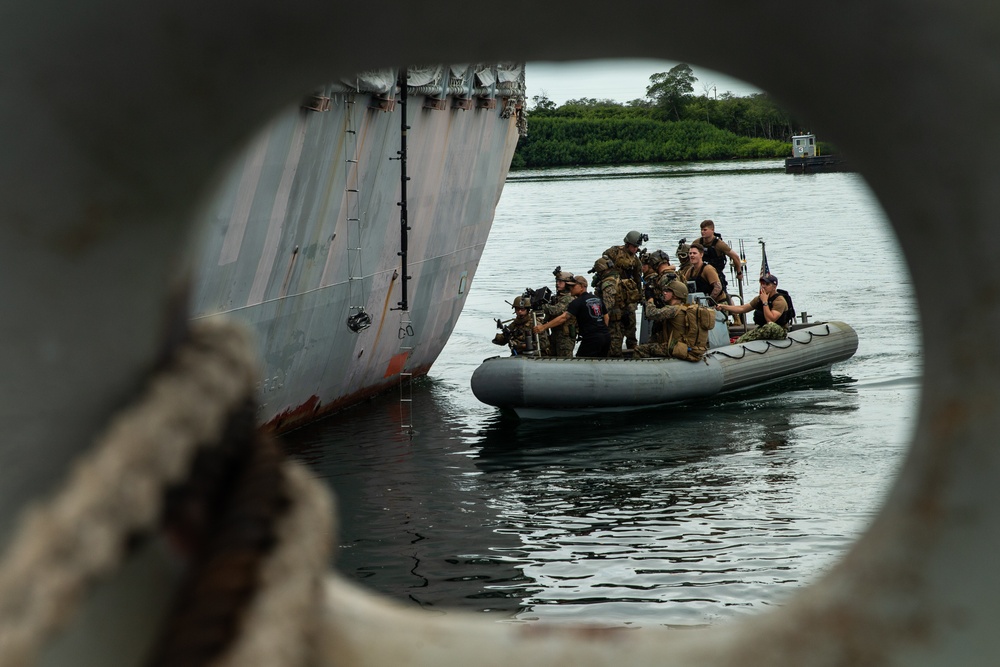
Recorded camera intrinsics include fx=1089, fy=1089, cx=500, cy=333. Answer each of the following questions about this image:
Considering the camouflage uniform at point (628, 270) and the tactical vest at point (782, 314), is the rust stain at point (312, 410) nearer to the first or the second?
the camouflage uniform at point (628, 270)

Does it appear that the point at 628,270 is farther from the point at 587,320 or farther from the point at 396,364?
the point at 396,364

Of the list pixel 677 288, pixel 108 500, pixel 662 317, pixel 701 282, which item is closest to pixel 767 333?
pixel 701 282

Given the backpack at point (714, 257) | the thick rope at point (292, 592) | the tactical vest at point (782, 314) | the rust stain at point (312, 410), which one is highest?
the backpack at point (714, 257)

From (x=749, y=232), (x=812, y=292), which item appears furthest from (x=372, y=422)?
(x=749, y=232)

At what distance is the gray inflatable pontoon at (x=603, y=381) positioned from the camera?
13547mm

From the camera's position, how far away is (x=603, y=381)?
44.8 feet

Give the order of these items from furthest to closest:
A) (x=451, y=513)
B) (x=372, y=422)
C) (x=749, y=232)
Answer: (x=749, y=232)
(x=372, y=422)
(x=451, y=513)

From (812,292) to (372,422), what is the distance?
15005mm

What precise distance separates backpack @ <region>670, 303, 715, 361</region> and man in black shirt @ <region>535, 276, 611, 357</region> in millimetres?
943

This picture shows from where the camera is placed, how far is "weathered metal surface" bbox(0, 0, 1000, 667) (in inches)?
39.0

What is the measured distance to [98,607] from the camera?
1109 millimetres

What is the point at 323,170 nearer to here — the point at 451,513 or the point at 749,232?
the point at 451,513

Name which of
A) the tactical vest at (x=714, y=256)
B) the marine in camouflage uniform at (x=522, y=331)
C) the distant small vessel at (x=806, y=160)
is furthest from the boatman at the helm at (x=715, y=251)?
the distant small vessel at (x=806, y=160)

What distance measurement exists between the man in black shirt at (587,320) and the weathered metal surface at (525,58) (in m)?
12.8
